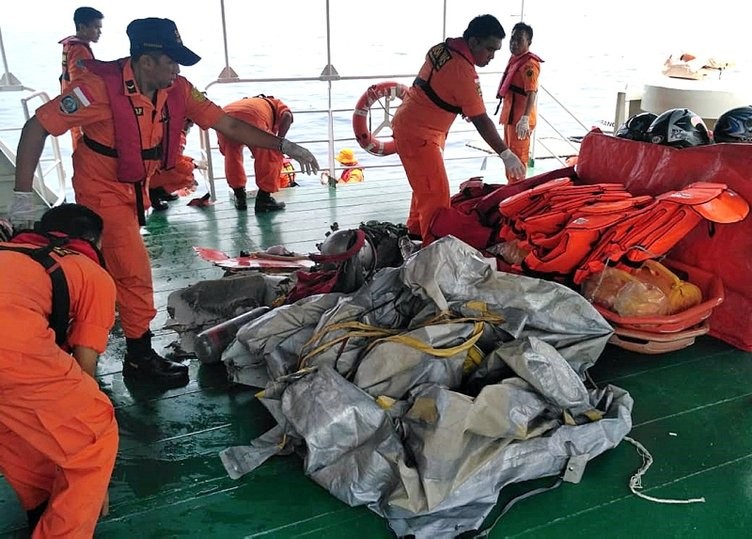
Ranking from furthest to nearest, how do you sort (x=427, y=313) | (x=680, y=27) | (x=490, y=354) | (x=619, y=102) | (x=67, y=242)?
(x=680, y=27), (x=619, y=102), (x=427, y=313), (x=490, y=354), (x=67, y=242)

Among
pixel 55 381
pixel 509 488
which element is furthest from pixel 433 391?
pixel 55 381

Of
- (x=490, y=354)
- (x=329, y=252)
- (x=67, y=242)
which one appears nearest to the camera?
(x=67, y=242)

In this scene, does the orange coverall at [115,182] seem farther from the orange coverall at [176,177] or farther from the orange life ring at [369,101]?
the orange life ring at [369,101]

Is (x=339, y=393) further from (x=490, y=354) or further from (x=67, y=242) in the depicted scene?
(x=67, y=242)

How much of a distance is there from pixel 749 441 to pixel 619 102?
5.67 metres

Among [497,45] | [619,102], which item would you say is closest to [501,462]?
[497,45]

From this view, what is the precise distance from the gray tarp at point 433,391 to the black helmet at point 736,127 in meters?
1.34

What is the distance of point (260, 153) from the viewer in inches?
212

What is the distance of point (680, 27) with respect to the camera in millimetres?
13938

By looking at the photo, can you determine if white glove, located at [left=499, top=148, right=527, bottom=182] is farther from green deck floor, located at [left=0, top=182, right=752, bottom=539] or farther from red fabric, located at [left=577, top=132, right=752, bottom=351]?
green deck floor, located at [left=0, top=182, right=752, bottom=539]

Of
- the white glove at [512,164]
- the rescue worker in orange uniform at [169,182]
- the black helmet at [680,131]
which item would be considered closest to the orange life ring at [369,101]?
the rescue worker in orange uniform at [169,182]

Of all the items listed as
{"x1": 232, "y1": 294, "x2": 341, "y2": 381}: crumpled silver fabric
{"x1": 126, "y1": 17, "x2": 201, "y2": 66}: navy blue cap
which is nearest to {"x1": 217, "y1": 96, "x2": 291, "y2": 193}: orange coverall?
{"x1": 126, "y1": 17, "x2": 201, "y2": 66}: navy blue cap

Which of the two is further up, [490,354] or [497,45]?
[497,45]

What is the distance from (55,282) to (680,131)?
9.63ft
